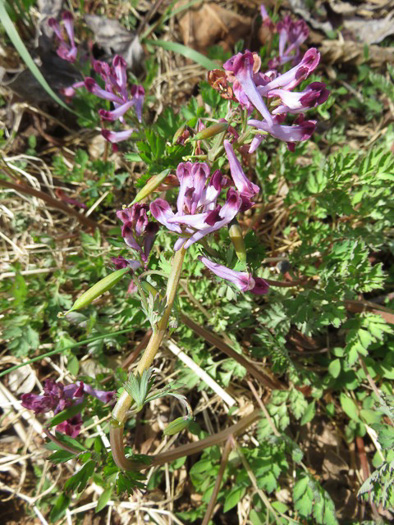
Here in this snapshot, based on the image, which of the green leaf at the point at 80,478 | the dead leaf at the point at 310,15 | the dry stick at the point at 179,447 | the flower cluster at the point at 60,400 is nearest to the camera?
the dry stick at the point at 179,447

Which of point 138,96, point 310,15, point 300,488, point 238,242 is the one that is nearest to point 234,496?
point 300,488

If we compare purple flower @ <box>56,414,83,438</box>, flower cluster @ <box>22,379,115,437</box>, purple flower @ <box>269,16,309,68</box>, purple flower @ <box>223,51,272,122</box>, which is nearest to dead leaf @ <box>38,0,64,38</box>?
purple flower @ <box>269,16,309,68</box>

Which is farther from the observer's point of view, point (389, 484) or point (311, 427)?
point (311, 427)

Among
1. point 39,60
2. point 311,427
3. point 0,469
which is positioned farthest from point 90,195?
point 311,427

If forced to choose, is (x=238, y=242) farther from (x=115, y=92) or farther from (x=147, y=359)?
(x=115, y=92)

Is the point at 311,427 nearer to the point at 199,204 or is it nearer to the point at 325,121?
the point at 199,204

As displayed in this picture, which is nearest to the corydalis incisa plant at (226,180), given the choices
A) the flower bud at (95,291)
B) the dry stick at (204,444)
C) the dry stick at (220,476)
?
the flower bud at (95,291)

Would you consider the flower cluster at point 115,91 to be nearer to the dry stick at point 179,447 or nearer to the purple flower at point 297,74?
the purple flower at point 297,74
